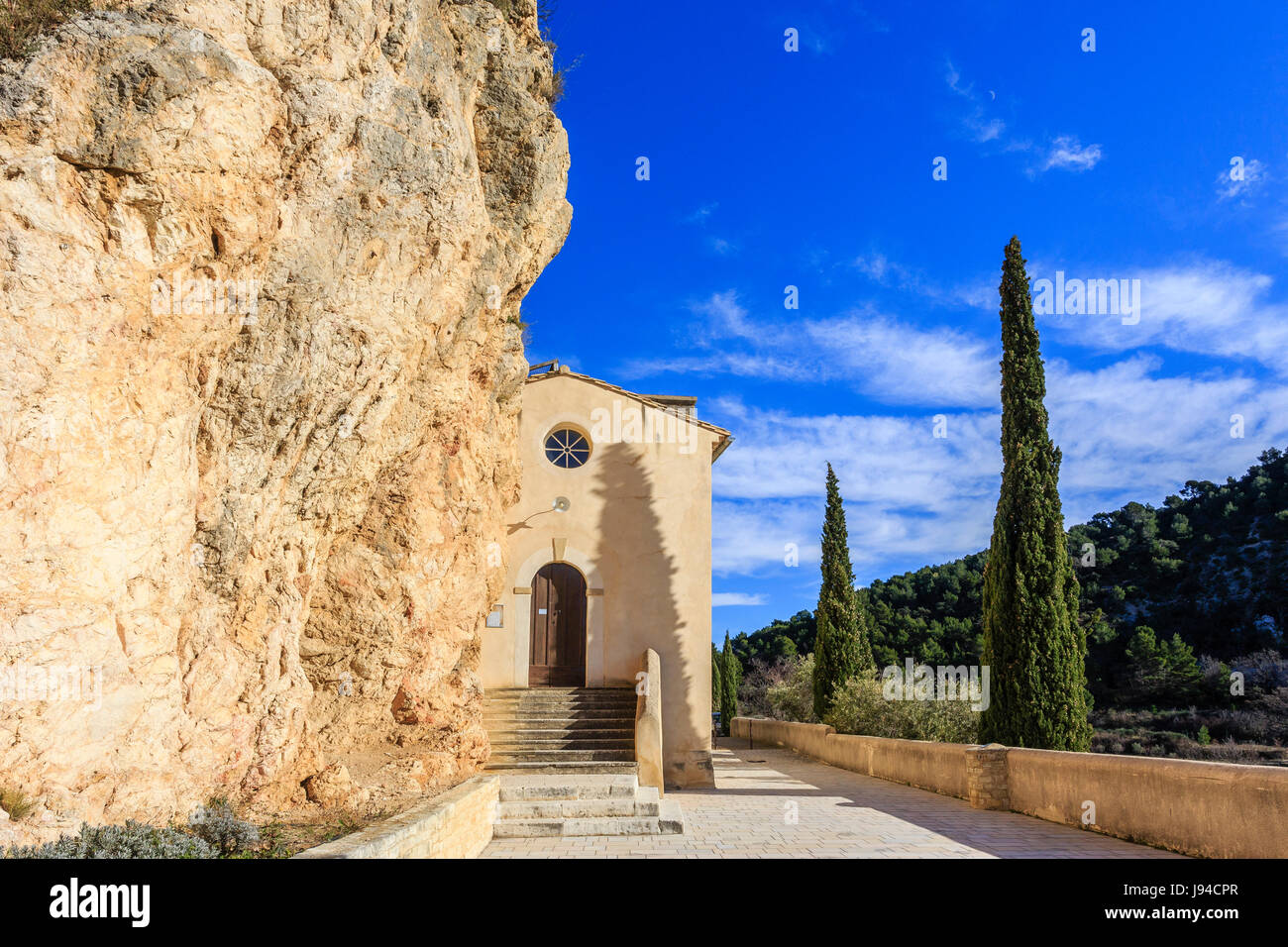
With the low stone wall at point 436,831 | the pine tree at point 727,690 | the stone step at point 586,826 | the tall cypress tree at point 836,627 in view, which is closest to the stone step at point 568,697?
the low stone wall at point 436,831

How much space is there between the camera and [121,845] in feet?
13.2

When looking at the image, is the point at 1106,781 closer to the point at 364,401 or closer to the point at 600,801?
the point at 600,801

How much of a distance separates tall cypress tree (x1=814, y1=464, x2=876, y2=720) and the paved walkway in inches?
298

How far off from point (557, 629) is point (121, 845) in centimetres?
1072

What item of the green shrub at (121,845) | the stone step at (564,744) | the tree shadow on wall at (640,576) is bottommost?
the stone step at (564,744)

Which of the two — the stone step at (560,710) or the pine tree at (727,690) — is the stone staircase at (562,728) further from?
the pine tree at (727,690)

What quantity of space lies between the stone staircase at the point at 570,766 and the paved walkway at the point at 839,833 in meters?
0.28

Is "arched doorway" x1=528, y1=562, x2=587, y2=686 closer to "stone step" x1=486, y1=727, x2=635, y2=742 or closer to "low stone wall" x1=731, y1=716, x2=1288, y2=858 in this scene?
"stone step" x1=486, y1=727, x2=635, y2=742

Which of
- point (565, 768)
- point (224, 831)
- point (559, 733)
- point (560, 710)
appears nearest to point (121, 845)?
point (224, 831)

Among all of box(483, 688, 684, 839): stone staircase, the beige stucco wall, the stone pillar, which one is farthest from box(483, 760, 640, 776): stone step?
the stone pillar

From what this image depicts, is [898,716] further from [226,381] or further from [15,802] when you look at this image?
[15,802]

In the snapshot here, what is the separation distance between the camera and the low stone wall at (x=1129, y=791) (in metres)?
6.28
